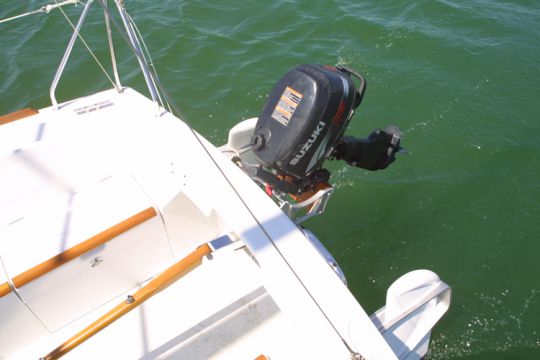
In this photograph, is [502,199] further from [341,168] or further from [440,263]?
[341,168]

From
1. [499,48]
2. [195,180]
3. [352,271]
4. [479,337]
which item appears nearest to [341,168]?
[352,271]

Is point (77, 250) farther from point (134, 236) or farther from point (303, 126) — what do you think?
point (303, 126)

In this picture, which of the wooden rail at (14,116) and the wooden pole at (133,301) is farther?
the wooden rail at (14,116)

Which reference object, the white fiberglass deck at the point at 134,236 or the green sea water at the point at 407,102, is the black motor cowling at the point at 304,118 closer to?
the white fiberglass deck at the point at 134,236

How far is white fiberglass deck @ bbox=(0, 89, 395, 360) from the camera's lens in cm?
198

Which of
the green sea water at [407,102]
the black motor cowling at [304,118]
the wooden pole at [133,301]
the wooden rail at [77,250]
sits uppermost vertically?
the black motor cowling at [304,118]

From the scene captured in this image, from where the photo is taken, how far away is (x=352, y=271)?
122 inches

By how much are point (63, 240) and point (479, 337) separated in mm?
2667

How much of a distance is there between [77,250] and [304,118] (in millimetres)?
1320

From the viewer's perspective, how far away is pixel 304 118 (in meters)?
2.10

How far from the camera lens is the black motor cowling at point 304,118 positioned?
2.10m

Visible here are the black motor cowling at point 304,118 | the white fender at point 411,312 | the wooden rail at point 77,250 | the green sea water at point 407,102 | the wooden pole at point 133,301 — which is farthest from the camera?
the green sea water at point 407,102

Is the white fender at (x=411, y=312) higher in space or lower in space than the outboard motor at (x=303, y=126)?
lower

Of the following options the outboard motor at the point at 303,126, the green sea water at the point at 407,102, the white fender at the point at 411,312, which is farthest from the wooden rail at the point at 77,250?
the green sea water at the point at 407,102
